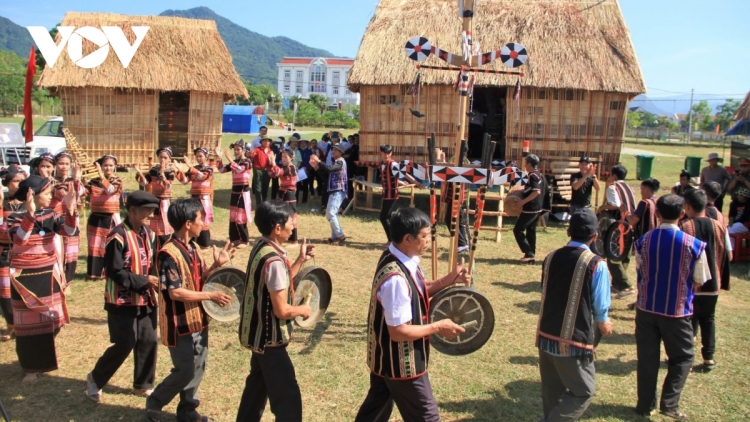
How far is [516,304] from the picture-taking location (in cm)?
782

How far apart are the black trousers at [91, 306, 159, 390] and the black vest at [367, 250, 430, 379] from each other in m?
2.11

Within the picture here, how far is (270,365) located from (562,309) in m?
1.87

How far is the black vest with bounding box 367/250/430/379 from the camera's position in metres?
3.39

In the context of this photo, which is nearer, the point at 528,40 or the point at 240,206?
the point at 240,206

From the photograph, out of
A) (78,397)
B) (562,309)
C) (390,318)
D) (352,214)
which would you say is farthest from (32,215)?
(352,214)

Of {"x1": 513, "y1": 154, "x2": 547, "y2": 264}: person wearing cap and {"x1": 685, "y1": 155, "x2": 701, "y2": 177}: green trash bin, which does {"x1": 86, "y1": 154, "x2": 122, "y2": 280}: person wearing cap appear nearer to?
{"x1": 513, "y1": 154, "x2": 547, "y2": 264}: person wearing cap

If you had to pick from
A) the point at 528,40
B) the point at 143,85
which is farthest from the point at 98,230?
the point at 143,85

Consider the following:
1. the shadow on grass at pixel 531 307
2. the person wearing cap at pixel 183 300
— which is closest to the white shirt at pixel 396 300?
the person wearing cap at pixel 183 300

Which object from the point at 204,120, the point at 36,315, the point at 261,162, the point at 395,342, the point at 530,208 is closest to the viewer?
the point at 395,342

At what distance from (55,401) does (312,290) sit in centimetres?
221

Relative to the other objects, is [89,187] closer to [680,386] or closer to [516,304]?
[516,304]

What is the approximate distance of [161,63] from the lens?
1791 centimetres

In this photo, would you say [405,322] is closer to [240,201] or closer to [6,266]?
[6,266]

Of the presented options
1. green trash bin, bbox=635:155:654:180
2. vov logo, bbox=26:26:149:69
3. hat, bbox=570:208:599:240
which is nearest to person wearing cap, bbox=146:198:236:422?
hat, bbox=570:208:599:240
